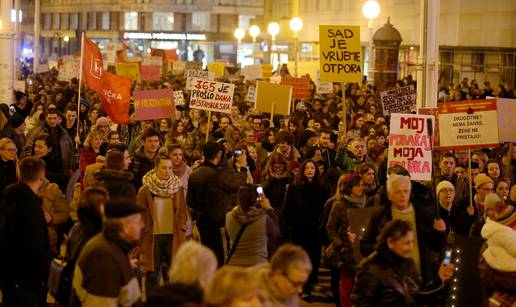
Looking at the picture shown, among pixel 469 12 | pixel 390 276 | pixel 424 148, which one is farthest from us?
pixel 469 12

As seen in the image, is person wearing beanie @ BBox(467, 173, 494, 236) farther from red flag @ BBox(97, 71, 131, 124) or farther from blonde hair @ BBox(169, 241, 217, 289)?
red flag @ BBox(97, 71, 131, 124)

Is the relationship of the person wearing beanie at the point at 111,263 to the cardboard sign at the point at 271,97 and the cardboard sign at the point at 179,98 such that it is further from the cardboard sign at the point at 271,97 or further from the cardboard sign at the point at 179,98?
the cardboard sign at the point at 179,98

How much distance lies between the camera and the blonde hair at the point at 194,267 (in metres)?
6.25

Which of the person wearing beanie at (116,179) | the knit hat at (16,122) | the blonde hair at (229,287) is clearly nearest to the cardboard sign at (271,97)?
the knit hat at (16,122)

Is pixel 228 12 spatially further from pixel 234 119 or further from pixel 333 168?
pixel 333 168

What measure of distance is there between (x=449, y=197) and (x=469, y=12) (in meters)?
29.3

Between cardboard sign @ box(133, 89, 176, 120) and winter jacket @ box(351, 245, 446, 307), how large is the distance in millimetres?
10207

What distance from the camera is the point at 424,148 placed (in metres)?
11.9

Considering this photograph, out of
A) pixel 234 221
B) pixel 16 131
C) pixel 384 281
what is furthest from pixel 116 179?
pixel 16 131

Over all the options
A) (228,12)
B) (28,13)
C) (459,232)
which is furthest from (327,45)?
(28,13)

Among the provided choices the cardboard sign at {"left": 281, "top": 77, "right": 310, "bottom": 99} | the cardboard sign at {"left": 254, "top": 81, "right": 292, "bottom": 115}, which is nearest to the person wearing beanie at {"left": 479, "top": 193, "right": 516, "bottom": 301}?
the cardboard sign at {"left": 254, "top": 81, "right": 292, "bottom": 115}

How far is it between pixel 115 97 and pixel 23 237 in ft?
30.5

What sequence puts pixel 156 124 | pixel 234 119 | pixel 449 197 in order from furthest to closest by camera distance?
1. pixel 234 119
2. pixel 156 124
3. pixel 449 197

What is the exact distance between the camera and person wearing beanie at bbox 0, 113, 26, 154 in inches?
572
